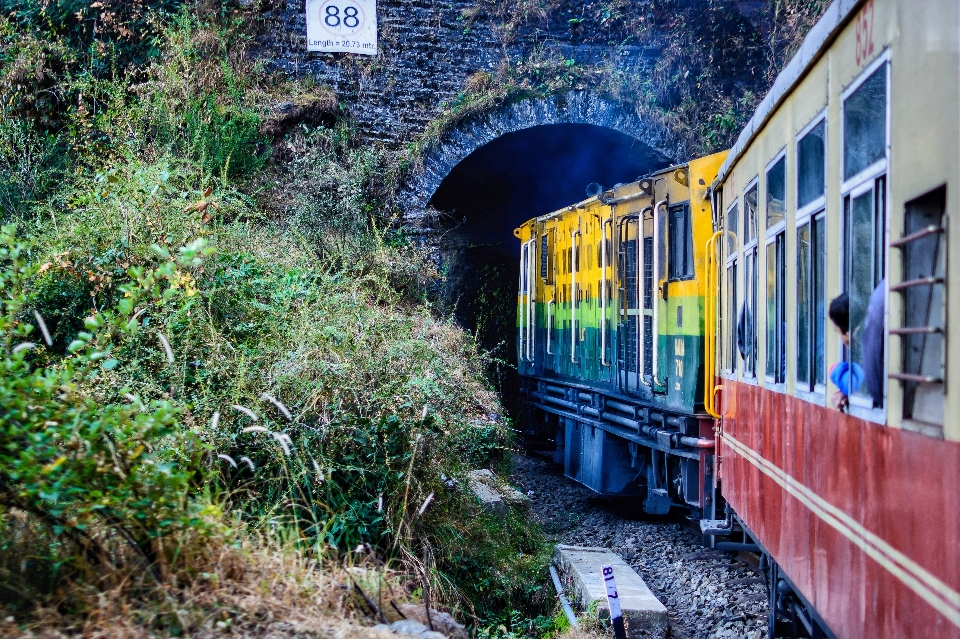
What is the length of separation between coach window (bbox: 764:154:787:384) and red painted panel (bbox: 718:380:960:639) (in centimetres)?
21

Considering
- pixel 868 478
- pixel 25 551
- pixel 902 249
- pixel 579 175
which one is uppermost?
pixel 579 175

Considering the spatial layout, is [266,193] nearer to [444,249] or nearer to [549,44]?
[444,249]

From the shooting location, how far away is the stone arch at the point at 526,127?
16031 millimetres

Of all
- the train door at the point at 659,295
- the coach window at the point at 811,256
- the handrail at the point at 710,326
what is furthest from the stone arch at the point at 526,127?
the coach window at the point at 811,256

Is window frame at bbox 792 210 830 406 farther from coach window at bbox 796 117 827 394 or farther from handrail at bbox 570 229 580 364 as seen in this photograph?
handrail at bbox 570 229 580 364

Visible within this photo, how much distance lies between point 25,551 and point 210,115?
11929 mm

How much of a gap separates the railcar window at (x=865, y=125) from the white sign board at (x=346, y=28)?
13.9 m

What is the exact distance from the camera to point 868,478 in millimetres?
3186

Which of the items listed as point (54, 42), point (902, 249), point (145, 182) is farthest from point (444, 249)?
point (902, 249)

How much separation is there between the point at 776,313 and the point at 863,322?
1.75m

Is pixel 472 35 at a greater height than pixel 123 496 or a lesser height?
greater

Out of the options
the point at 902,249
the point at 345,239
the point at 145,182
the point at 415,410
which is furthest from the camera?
the point at 345,239

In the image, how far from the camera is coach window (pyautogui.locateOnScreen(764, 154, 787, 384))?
15.7 ft

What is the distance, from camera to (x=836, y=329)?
3586 mm
